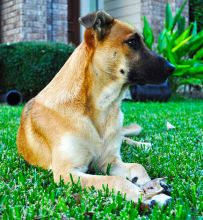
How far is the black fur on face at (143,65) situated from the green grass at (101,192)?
2.13 ft

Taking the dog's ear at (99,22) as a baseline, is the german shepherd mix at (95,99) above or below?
below

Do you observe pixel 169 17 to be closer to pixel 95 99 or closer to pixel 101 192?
pixel 95 99

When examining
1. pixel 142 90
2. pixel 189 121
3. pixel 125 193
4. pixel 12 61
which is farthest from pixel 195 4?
pixel 125 193

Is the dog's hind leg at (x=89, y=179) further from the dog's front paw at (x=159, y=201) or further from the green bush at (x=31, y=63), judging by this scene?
the green bush at (x=31, y=63)

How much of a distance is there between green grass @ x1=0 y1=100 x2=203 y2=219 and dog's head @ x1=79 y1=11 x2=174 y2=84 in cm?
70

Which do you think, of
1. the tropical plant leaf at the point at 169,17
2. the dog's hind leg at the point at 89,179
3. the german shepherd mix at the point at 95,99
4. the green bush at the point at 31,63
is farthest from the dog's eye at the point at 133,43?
the tropical plant leaf at the point at 169,17

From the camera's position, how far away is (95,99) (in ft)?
10.2

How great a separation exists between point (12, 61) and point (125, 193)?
8.26 meters

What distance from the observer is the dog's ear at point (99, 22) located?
307 cm

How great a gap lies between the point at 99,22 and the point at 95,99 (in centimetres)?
55

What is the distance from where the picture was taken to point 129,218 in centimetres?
203

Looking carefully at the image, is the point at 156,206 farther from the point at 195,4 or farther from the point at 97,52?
the point at 195,4

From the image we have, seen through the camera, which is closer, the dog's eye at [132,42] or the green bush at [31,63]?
the dog's eye at [132,42]

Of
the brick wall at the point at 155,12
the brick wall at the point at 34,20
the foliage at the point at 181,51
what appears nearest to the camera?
the brick wall at the point at 34,20
